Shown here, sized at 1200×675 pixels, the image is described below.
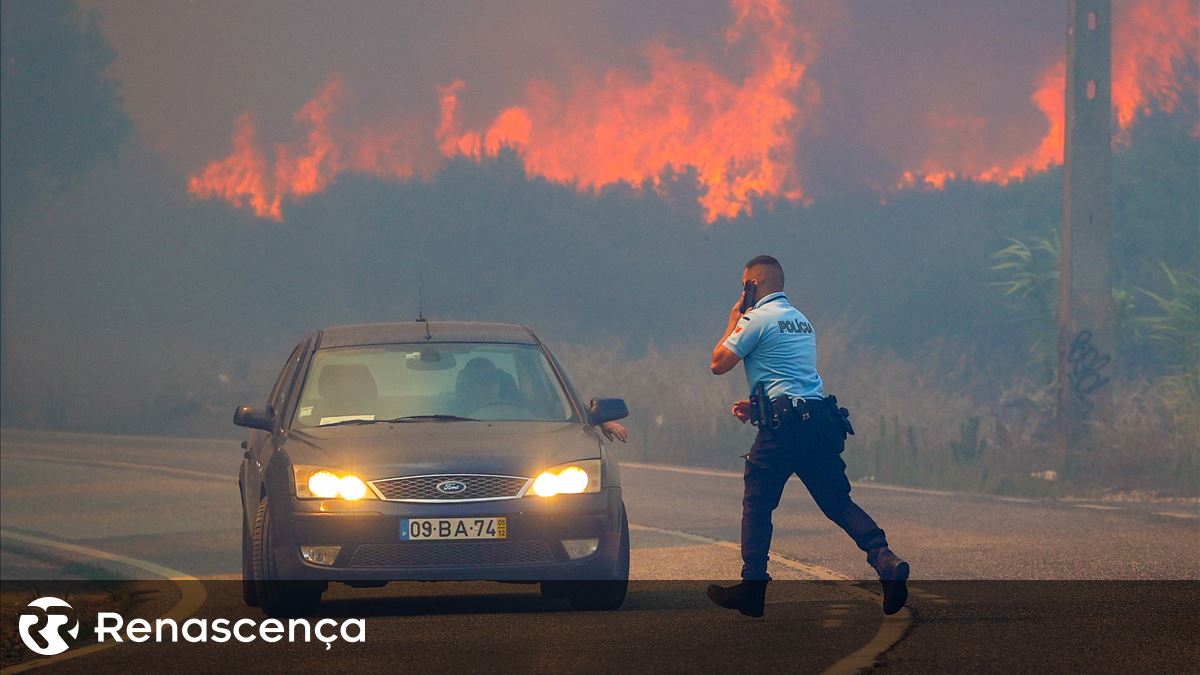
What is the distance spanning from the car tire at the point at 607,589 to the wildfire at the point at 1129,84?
98.1 feet

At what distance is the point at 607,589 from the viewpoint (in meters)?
10.1

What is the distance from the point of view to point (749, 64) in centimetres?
5016

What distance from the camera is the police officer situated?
959 cm

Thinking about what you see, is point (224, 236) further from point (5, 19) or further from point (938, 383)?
point (938, 383)

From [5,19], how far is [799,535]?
→ 1609 inches

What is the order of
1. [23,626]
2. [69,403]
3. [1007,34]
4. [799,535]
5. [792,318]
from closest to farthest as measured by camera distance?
[792,318] < [23,626] < [799,535] < [69,403] < [1007,34]

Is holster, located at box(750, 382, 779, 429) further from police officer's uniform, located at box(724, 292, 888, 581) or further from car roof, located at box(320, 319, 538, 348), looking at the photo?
car roof, located at box(320, 319, 538, 348)

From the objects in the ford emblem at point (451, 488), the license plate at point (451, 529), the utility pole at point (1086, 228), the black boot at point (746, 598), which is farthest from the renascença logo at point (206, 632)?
the utility pole at point (1086, 228)

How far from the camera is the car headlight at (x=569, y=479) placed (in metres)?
9.80

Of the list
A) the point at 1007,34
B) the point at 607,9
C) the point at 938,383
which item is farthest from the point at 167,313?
the point at 938,383

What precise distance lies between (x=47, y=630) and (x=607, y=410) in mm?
3423

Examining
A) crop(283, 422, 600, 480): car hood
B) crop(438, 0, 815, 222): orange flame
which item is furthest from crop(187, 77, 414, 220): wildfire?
crop(283, 422, 600, 480): car hood

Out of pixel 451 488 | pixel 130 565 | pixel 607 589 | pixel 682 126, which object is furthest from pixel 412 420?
pixel 682 126

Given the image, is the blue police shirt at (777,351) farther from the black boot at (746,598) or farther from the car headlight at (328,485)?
the car headlight at (328,485)
